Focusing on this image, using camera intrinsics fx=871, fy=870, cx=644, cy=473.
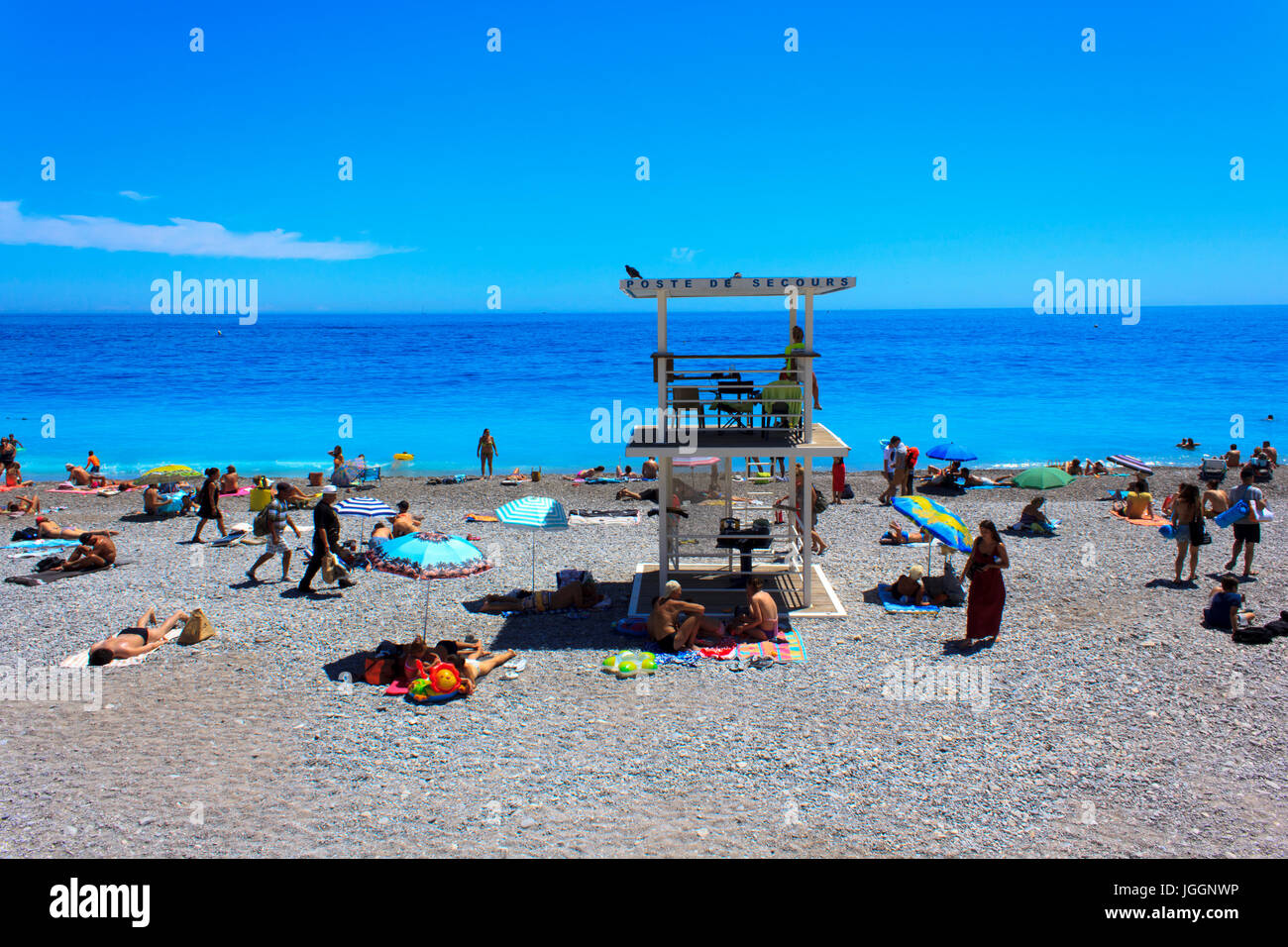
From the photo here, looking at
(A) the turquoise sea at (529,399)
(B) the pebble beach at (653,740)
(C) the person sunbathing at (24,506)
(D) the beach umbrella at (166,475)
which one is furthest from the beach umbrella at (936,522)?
(A) the turquoise sea at (529,399)

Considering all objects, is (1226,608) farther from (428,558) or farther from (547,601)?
(428,558)

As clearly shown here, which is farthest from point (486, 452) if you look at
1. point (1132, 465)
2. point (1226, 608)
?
point (1226, 608)

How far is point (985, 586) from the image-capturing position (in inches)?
432

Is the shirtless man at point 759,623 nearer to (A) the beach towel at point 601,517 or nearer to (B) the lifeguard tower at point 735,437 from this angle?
(B) the lifeguard tower at point 735,437

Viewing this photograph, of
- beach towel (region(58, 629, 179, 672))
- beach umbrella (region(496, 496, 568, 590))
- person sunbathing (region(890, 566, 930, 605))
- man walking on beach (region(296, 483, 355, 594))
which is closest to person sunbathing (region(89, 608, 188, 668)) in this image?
beach towel (region(58, 629, 179, 672))

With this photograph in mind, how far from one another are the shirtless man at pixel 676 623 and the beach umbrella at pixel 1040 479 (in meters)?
14.6

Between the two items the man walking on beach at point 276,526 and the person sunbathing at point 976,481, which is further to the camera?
the person sunbathing at point 976,481

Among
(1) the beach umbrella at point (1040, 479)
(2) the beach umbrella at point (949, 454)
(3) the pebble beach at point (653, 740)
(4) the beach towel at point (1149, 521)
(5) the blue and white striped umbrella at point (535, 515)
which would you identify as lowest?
(3) the pebble beach at point (653, 740)

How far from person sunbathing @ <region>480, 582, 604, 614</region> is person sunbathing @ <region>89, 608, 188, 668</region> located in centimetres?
417

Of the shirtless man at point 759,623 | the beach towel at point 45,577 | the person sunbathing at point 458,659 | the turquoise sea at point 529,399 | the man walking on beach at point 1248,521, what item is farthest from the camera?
the turquoise sea at point 529,399

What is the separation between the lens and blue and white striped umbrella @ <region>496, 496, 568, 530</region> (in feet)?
39.1

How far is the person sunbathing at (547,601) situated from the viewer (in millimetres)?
12742

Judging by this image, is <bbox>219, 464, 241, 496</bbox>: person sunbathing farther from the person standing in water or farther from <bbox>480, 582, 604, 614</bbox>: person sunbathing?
<bbox>480, 582, 604, 614</bbox>: person sunbathing
